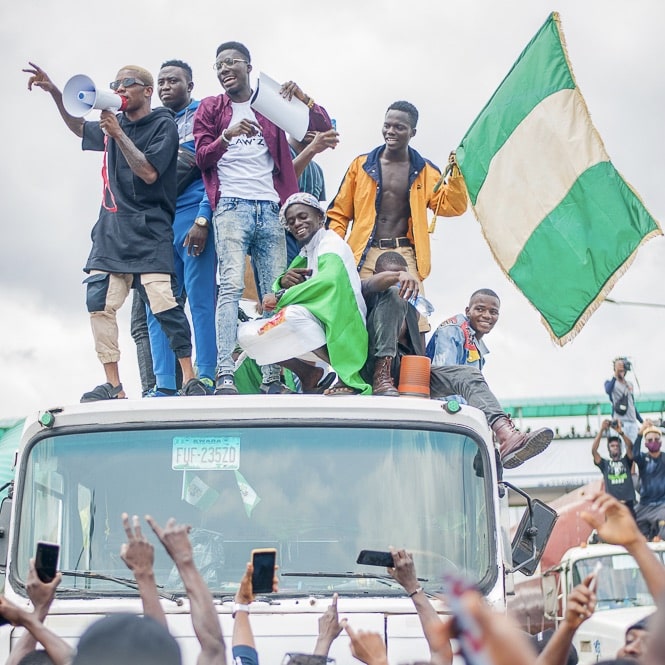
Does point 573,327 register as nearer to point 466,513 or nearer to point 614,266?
point 614,266

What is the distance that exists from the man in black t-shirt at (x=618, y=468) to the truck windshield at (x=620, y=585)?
4.88ft

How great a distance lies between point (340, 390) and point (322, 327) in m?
0.41

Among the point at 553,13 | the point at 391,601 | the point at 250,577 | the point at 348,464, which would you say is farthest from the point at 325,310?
the point at 553,13

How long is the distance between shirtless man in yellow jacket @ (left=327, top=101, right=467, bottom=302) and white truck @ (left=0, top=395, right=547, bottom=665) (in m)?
2.28

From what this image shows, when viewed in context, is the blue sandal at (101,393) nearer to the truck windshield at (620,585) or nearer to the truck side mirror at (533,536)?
the truck side mirror at (533,536)

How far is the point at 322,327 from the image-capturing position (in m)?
6.68

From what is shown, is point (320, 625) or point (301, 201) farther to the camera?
point (301, 201)

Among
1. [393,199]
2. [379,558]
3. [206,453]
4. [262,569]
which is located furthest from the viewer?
[393,199]

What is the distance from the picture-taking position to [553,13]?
9.16 meters

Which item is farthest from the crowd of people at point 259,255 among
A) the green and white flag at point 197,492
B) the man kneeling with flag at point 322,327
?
the green and white flag at point 197,492

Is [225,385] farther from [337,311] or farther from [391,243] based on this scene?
[391,243]

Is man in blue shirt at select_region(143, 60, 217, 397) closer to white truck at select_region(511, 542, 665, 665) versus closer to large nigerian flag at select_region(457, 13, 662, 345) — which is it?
large nigerian flag at select_region(457, 13, 662, 345)

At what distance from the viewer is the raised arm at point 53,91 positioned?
310 inches

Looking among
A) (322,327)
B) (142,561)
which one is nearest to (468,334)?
(322,327)
